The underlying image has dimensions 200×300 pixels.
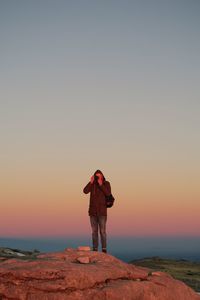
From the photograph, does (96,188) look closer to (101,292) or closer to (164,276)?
(164,276)

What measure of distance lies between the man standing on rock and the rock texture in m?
5.11

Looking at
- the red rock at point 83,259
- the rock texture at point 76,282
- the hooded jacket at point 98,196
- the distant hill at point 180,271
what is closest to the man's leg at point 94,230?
the hooded jacket at point 98,196

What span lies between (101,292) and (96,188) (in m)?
8.19

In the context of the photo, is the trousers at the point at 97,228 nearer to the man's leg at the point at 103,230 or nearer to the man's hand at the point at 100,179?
the man's leg at the point at 103,230

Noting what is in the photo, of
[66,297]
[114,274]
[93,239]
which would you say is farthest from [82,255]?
[93,239]

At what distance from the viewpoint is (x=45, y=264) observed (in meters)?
16.0

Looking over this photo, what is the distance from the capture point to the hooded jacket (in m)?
22.6

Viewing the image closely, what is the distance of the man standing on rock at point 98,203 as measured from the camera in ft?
73.8

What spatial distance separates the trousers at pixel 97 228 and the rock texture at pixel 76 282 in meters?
4.98

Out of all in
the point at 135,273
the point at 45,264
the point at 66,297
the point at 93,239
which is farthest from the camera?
the point at 93,239

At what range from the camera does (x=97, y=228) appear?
2284 centimetres

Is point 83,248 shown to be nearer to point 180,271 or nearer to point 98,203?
point 98,203

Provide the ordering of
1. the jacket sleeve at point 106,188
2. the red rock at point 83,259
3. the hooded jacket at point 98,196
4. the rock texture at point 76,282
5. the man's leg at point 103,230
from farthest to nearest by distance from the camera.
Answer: the jacket sleeve at point 106,188 → the hooded jacket at point 98,196 → the man's leg at point 103,230 → the red rock at point 83,259 → the rock texture at point 76,282

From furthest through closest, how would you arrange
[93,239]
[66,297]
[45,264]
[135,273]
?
1. [93,239]
2. [135,273]
3. [45,264]
4. [66,297]
